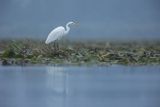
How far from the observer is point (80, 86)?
1412cm

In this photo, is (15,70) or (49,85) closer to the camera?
(49,85)

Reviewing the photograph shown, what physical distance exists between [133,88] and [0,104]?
8.36 feet

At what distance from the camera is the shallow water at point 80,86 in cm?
1246

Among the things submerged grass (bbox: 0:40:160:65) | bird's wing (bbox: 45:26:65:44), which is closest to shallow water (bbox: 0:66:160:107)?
submerged grass (bbox: 0:40:160:65)

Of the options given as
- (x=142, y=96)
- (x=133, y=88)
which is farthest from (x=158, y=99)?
(x=133, y=88)

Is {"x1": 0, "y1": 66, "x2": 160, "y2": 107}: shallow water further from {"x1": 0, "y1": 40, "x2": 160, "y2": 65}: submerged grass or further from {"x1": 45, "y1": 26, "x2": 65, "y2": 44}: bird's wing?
{"x1": 45, "y1": 26, "x2": 65, "y2": 44}: bird's wing

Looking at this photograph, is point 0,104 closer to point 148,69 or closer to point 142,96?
point 142,96

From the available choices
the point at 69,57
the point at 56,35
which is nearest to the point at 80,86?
the point at 69,57

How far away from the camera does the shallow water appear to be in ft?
40.9

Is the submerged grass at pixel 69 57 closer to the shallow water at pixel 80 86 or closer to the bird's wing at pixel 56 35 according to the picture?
the shallow water at pixel 80 86

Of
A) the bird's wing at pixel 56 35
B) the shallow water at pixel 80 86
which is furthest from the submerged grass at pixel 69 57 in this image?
the bird's wing at pixel 56 35

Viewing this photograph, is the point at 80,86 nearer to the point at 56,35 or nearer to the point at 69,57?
the point at 69,57

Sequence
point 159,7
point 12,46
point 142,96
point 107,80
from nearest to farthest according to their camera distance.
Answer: point 142,96
point 107,80
point 12,46
point 159,7

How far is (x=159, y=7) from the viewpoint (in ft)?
107
